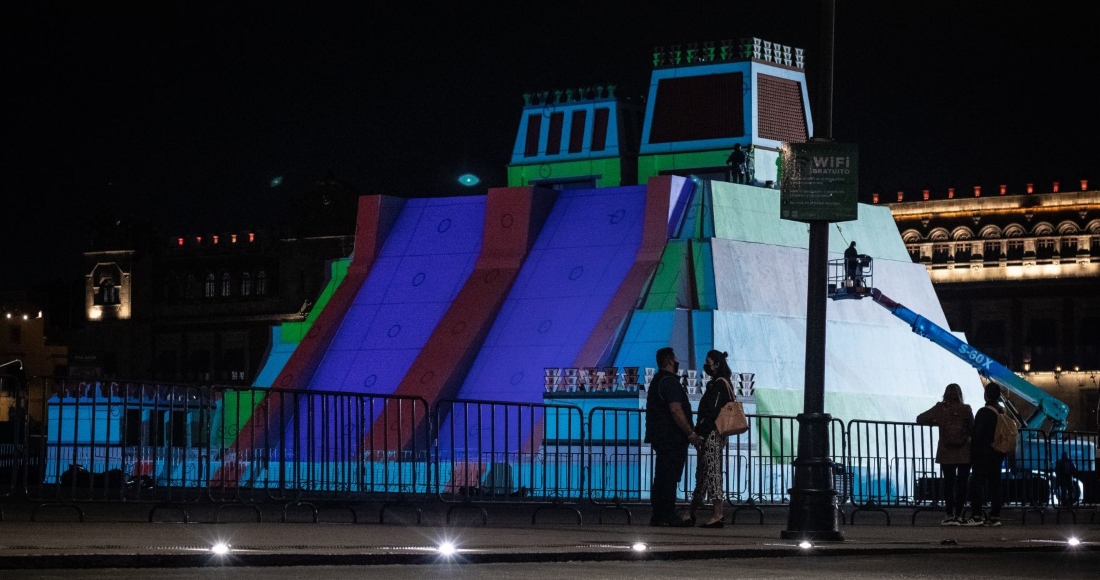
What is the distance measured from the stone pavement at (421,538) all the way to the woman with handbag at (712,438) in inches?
17.9

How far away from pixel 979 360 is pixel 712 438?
24159mm

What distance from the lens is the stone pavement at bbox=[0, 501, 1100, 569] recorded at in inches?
420

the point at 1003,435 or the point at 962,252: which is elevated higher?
the point at 962,252

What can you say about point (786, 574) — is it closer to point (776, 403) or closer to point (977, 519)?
point (977, 519)

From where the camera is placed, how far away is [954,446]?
771 inches

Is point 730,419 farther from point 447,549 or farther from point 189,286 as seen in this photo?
point 189,286

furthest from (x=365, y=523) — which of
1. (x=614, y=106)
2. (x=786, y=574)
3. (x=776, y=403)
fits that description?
(x=614, y=106)

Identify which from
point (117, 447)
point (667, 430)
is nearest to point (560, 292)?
point (117, 447)

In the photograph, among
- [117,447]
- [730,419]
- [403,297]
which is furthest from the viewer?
[403,297]

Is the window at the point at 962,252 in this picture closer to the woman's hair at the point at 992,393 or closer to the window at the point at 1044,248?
the window at the point at 1044,248

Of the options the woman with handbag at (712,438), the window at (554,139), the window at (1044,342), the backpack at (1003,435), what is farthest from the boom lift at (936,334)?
the window at (1044,342)

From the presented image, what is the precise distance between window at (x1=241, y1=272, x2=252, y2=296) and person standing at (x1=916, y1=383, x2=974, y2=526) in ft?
261

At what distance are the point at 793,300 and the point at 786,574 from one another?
27.6 meters

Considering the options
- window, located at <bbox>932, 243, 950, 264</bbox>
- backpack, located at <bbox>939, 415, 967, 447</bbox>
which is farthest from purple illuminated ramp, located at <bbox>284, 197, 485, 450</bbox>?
window, located at <bbox>932, 243, 950, 264</bbox>
